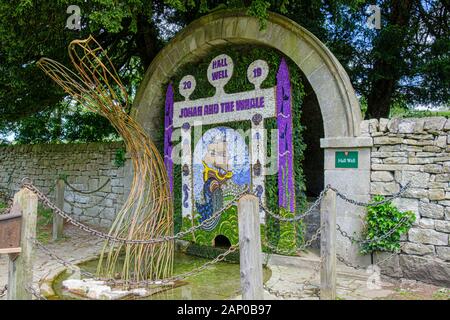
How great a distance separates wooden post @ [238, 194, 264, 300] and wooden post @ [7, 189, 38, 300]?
1565 mm

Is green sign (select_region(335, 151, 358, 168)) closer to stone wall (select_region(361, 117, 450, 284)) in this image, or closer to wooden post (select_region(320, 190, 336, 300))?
stone wall (select_region(361, 117, 450, 284))

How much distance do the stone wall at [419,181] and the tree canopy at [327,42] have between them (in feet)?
6.67

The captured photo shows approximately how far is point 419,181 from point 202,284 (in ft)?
9.07

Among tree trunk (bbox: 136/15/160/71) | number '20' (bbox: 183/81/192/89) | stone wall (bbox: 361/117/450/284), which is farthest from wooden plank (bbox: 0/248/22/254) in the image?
tree trunk (bbox: 136/15/160/71)

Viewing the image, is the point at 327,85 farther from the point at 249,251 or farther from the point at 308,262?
the point at 249,251

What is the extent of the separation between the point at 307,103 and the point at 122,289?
634cm

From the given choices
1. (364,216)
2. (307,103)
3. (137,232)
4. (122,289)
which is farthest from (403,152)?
(307,103)

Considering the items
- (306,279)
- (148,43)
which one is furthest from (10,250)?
(148,43)

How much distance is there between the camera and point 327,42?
7.54 meters

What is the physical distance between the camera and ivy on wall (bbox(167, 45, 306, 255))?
547 centimetres

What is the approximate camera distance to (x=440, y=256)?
4.34 m

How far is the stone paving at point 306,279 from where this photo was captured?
408cm

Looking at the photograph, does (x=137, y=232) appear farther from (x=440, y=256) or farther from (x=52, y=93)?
(x=52, y=93)

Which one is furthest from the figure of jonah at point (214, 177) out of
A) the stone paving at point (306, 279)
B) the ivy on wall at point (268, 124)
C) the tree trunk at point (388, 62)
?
the tree trunk at point (388, 62)
